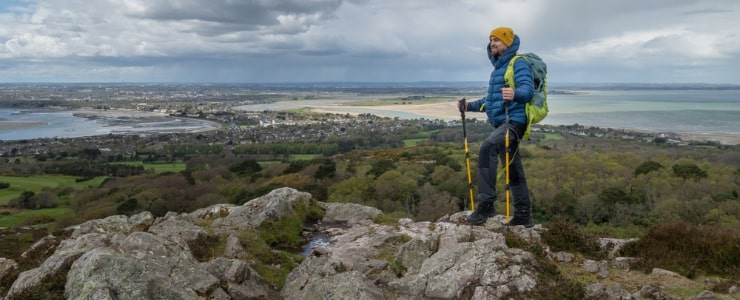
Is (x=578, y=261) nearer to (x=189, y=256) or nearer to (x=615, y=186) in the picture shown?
(x=189, y=256)

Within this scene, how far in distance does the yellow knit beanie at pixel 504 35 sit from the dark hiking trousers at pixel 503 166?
1428 mm

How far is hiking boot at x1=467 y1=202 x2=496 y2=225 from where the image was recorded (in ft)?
29.9

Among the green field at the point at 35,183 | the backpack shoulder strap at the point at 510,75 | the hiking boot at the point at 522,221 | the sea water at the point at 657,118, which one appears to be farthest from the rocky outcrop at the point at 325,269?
the sea water at the point at 657,118

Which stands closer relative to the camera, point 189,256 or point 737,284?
point 737,284

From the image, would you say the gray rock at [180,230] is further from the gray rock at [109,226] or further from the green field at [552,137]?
the green field at [552,137]

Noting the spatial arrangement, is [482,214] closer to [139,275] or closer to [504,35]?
[504,35]

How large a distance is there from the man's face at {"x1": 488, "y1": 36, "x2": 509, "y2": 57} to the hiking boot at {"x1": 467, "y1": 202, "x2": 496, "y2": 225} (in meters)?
2.81

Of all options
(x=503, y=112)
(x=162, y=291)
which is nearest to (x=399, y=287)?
(x=162, y=291)

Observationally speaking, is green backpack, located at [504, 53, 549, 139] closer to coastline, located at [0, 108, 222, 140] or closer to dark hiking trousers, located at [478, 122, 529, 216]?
dark hiking trousers, located at [478, 122, 529, 216]

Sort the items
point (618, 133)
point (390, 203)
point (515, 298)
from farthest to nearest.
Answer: point (618, 133) → point (390, 203) → point (515, 298)

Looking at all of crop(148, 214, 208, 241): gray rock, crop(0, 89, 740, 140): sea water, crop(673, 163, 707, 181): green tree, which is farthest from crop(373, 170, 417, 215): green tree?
crop(0, 89, 740, 140): sea water

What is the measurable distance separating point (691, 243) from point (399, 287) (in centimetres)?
492

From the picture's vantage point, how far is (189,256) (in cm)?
755

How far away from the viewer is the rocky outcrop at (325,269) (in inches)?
233
